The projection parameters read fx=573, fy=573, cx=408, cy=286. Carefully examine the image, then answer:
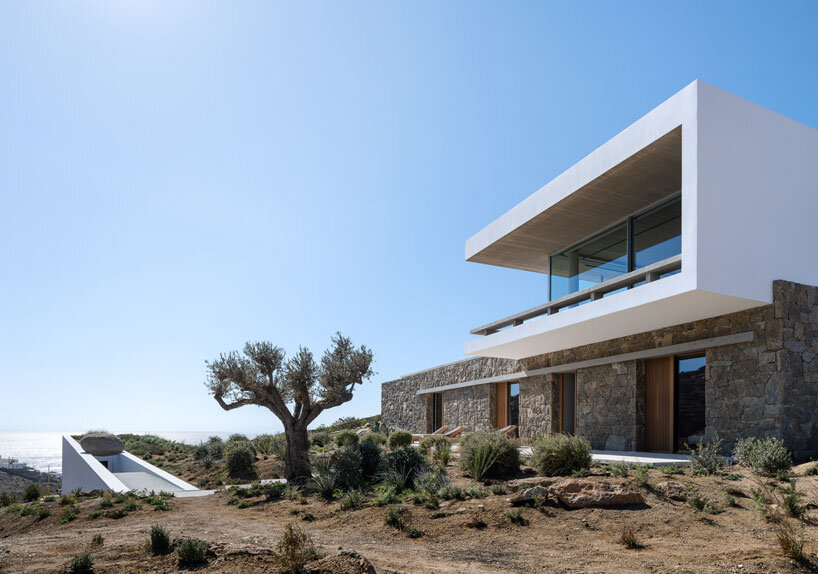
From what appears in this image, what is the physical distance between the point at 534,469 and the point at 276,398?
634 centimetres

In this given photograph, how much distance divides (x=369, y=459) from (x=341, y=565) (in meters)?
6.95

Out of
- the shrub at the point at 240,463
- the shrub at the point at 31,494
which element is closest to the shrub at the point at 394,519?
the shrub at the point at 240,463

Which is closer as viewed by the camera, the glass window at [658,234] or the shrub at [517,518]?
the shrub at [517,518]

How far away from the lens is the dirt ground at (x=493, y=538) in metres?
5.27

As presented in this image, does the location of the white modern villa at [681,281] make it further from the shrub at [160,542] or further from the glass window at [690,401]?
the shrub at [160,542]

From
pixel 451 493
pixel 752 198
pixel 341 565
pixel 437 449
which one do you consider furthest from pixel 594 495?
pixel 752 198

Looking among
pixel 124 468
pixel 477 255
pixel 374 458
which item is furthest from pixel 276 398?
pixel 124 468

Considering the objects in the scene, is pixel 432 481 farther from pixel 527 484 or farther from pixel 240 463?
pixel 240 463

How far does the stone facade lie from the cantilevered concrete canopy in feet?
10.2

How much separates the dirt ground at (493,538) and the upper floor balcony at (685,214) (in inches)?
141

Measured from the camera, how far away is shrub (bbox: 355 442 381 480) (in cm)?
1129

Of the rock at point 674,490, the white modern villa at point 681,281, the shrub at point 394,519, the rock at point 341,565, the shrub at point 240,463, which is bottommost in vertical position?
the shrub at point 240,463

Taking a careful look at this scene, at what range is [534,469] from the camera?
10.2m

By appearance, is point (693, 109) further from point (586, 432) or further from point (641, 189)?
point (586, 432)
